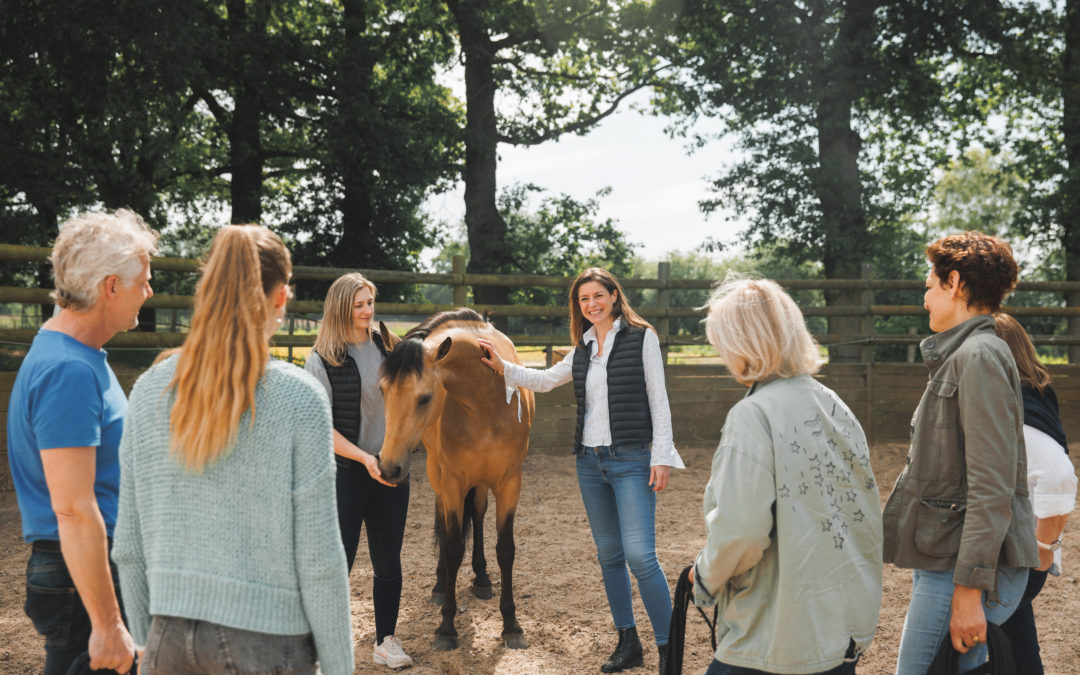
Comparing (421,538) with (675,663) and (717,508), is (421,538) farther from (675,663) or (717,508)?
(717,508)

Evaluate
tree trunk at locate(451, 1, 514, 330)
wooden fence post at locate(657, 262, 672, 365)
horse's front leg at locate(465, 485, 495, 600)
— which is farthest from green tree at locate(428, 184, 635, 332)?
horse's front leg at locate(465, 485, 495, 600)

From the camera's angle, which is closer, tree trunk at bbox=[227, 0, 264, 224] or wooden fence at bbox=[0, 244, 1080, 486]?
wooden fence at bbox=[0, 244, 1080, 486]

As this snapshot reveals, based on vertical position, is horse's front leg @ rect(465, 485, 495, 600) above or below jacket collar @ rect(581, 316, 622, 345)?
below

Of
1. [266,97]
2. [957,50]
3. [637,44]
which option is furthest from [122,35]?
[957,50]

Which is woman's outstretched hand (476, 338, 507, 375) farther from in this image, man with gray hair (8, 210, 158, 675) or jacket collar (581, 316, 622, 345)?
man with gray hair (8, 210, 158, 675)

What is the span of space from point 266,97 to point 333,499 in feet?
37.5

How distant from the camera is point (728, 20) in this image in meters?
11.6

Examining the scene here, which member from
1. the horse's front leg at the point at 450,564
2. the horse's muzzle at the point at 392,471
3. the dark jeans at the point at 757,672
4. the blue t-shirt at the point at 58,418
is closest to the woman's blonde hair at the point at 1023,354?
the dark jeans at the point at 757,672

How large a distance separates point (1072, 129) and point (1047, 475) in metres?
11.3

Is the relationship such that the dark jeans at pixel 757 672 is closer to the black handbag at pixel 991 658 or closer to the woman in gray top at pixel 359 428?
the black handbag at pixel 991 658

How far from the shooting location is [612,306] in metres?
3.23

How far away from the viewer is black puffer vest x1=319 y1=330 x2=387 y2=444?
3162mm

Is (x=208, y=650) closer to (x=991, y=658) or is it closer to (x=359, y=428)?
(x=991, y=658)

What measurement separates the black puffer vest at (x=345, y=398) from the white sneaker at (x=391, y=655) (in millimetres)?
887
